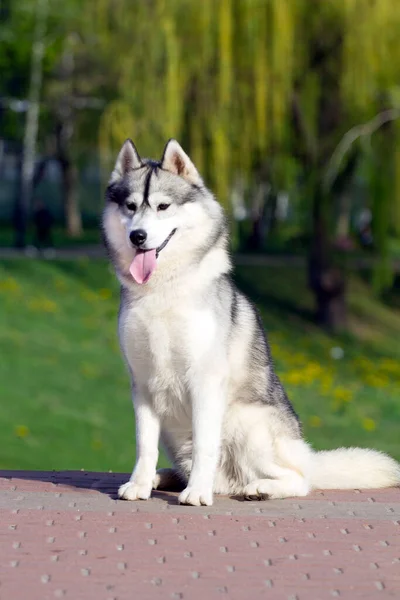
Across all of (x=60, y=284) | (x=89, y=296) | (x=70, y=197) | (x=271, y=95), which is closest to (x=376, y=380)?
(x=271, y=95)

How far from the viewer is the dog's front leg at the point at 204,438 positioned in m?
6.71

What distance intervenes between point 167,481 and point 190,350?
3.43ft

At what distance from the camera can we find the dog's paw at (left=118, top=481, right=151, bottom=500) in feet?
22.4

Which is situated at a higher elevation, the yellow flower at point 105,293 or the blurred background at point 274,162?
the blurred background at point 274,162

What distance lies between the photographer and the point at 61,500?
687 cm

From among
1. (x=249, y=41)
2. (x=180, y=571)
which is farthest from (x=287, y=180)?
(x=180, y=571)

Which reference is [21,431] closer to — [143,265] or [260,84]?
[143,265]

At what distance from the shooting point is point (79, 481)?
7.68m

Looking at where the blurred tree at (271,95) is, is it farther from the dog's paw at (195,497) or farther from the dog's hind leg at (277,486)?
the dog's paw at (195,497)

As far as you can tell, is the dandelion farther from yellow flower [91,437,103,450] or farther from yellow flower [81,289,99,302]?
yellow flower [81,289,99,302]

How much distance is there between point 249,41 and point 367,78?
87.5 inches

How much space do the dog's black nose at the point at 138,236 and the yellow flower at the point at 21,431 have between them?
856 centimetres

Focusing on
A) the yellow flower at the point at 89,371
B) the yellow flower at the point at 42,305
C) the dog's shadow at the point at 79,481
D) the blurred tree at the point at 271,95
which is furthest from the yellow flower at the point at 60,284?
the dog's shadow at the point at 79,481

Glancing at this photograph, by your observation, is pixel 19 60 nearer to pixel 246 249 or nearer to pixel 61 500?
pixel 246 249
